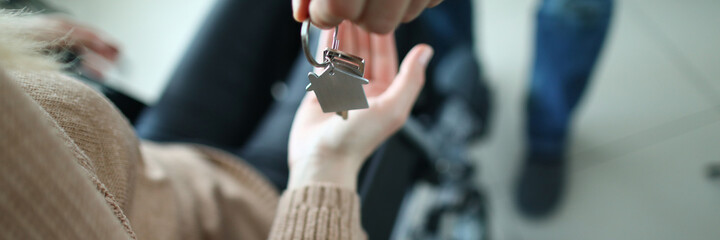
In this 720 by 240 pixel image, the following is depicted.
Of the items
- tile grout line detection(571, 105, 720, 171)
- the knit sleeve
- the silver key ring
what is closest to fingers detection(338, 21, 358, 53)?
the silver key ring

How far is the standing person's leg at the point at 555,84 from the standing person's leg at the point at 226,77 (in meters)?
0.37

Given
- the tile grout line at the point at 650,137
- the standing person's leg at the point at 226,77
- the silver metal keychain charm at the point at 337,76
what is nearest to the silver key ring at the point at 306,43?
the silver metal keychain charm at the point at 337,76

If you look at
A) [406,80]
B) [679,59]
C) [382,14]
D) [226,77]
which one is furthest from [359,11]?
[679,59]

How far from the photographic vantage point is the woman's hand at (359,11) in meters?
0.17

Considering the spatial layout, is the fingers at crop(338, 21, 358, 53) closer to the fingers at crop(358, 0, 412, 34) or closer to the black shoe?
the fingers at crop(358, 0, 412, 34)

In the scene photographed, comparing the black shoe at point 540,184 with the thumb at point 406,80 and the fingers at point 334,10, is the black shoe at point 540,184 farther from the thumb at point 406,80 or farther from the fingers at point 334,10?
the fingers at point 334,10

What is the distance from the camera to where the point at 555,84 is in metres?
0.60

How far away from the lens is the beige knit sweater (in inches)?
4.8

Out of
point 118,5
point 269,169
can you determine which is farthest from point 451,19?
point 118,5

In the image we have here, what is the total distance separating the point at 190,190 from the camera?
381mm

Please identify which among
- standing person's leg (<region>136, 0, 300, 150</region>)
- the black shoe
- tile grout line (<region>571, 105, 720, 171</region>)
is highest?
standing person's leg (<region>136, 0, 300, 150</region>)

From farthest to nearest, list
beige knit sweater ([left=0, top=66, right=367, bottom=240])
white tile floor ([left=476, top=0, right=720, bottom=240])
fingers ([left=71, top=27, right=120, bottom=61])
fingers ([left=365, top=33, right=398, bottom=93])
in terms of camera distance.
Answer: fingers ([left=71, top=27, right=120, bottom=61])
white tile floor ([left=476, top=0, right=720, bottom=240])
fingers ([left=365, top=33, right=398, bottom=93])
beige knit sweater ([left=0, top=66, right=367, bottom=240])

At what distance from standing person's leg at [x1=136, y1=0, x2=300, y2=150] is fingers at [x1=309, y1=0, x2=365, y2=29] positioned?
397mm

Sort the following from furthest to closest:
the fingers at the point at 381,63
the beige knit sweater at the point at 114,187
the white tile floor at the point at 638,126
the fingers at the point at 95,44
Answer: the fingers at the point at 95,44
the white tile floor at the point at 638,126
the fingers at the point at 381,63
the beige knit sweater at the point at 114,187
